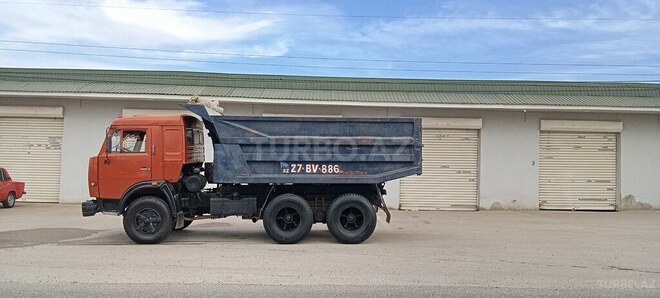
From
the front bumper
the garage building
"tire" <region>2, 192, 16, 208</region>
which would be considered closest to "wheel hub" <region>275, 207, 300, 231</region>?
the front bumper

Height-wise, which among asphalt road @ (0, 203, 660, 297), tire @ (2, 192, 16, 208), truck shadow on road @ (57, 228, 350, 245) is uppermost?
tire @ (2, 192, 16, 208)

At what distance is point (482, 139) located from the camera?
64.5ft

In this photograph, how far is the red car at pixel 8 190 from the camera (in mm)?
Result: 17703

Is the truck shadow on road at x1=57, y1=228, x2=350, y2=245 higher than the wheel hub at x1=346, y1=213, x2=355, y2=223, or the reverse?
the wheel hub at x1=346, y1=213, x2=355, y2=223

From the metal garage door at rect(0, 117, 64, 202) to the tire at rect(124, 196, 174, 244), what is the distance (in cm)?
1029

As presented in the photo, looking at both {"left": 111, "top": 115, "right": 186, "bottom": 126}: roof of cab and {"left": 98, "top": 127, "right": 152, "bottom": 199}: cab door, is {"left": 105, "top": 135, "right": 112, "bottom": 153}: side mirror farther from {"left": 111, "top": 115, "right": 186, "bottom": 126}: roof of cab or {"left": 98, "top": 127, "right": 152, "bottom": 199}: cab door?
{"left": 111, "top": 115, "right": 186, "bottom": 126}: roof of cab

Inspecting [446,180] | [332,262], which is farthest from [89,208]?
[446,180]

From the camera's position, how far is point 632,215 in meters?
18.5

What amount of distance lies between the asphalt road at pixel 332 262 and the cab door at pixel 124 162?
1.20 m

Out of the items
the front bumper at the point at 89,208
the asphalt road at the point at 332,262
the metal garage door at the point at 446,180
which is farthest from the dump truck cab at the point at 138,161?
the metal garage door at the point at 446,180

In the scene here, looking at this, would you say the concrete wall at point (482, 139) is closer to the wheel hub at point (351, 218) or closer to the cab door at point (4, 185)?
the cab door at point (4, 185)

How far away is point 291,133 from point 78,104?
1170 cm

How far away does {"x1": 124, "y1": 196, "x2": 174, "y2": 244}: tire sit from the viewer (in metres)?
11.1

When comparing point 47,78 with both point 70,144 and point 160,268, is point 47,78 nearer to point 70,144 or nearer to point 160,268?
point 70,144
